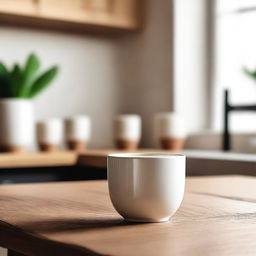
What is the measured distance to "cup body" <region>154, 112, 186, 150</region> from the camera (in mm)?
2961

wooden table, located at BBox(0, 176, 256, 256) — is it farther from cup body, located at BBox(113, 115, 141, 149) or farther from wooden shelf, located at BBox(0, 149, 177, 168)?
cup body, located at BBox(113, 115, 141, 149)

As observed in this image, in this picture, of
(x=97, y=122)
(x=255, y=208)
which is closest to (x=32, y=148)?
(x=97, y=122)

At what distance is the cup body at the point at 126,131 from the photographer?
9.80 ft

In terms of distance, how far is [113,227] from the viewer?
2.71 ft

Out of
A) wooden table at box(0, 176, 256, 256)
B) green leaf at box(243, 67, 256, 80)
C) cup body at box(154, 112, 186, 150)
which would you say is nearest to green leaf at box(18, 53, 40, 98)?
cup body at box(154, 112, 186, 150)

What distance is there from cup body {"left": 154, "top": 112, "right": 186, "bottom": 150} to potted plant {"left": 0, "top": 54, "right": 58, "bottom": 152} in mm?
573

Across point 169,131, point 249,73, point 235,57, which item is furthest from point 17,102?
point 235,57

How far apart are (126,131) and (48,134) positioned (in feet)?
1.26

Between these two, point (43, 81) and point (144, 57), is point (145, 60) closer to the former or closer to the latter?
point (144, 57)

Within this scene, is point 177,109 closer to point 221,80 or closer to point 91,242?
point 221,80

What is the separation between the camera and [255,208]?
101cm

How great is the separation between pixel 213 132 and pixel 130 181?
2.47m

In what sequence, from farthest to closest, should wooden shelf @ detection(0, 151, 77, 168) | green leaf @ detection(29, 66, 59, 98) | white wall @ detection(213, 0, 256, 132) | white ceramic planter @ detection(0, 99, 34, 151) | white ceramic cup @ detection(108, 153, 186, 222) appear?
white wall @ detection(213, 0, 256, 132) < green leaf @ detection(29, 66, 59, 98) < white ceramic planter @ detection(0, 99, 34, 151) < wooden shelf @ detection(0, 151, 77, 168) < white ceramic cup @ detection(108, 153, 186, 222)

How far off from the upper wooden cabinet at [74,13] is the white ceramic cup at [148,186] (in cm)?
220
